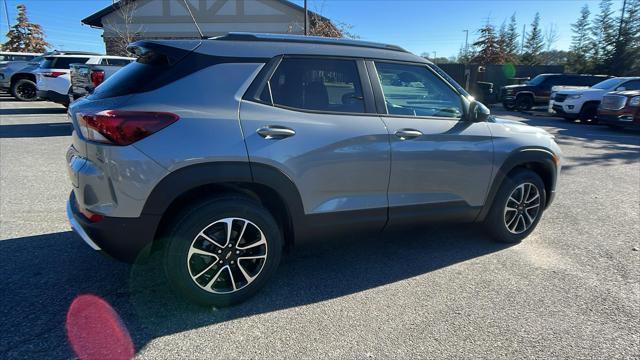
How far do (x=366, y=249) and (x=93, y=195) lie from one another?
2.40 meters

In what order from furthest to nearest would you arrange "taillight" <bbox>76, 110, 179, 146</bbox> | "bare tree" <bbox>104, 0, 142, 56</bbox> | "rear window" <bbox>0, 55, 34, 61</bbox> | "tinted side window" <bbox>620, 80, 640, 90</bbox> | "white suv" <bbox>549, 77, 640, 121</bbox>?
"bare tree" <bbox>104, 0, 142, 56</bbox> < "rear window" <bbox>0, 55, 34, 61</bbox> < "white suv" <bbox>549, 77, 640, 121</bbox> < "tinted side window" <bbox>620, 80, 640, 90</bbox> < "taillight" <bbox>76, 110, 179, 146</bbox>

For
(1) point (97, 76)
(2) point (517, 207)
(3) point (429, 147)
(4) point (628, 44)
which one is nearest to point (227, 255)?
(3) point (429, 147)

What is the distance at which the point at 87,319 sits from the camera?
2758 mm

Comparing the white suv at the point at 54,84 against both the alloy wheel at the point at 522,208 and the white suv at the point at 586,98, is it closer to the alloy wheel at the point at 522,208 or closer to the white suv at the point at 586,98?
the alloy wheel at the point at 522,208

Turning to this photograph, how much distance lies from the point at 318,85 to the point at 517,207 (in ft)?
7.89

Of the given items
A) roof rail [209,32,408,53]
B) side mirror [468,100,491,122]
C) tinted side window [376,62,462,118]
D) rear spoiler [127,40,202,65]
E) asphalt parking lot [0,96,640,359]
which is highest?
roof rail [209,32,408,53]

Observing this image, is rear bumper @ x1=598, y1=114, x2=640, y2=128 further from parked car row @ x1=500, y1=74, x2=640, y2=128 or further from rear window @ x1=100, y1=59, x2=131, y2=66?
rear window @ x1=100, y1=59, x2=131, y2=66

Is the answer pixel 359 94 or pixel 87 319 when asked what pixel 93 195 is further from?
pixel 359 94

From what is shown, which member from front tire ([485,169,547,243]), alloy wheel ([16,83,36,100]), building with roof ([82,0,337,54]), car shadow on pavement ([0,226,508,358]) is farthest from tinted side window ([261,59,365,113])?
building with roof ([82,0,337,54])

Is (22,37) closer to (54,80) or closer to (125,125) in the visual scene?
(54,80)

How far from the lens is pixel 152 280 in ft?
10.8

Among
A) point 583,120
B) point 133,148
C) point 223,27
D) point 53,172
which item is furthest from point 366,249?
point 223,27

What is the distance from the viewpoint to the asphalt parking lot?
8.58 ft

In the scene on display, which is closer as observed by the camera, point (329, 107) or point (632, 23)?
point (329, 107)
